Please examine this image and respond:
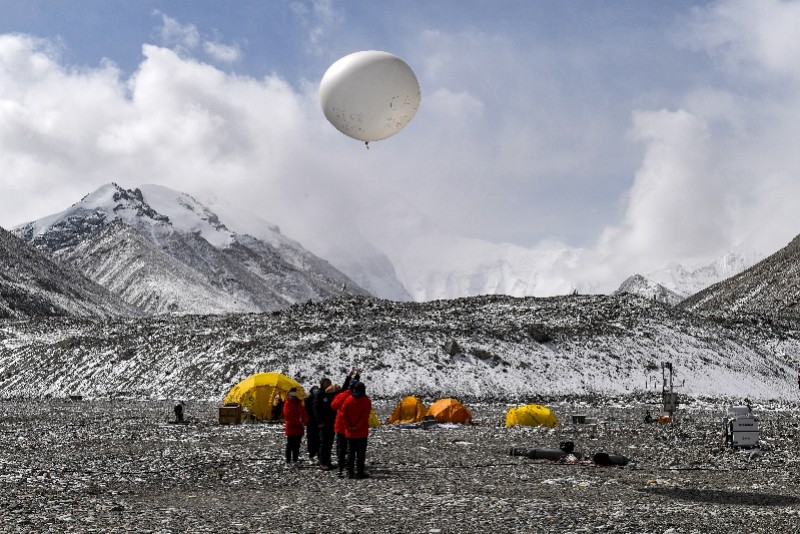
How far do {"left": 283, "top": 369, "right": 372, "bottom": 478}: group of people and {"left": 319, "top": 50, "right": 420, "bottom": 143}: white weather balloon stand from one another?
9826mm

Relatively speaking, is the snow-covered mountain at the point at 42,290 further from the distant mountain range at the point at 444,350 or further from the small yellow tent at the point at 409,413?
the small yellow tent at the point at 409,413

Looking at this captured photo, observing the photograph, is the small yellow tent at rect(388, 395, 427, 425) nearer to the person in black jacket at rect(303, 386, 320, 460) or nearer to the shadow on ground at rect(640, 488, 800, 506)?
the person in black jacket at rect(303, 386, 320, 460)

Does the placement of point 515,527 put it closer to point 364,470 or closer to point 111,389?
point 364,470

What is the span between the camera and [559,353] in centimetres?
6322

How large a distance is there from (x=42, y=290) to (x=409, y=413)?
143 metres

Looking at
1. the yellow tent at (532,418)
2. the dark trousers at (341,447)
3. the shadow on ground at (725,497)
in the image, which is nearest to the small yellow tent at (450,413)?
the yellow tent at (532,418)

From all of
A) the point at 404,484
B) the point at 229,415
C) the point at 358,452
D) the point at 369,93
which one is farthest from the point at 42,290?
the point at 404,484

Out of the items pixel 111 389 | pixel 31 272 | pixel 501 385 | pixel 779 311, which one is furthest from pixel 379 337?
pixel 31 272

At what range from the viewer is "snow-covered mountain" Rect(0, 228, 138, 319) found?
149 m

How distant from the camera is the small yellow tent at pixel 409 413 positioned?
3644 centimetres

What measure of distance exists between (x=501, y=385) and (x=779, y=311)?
7658 centimetres

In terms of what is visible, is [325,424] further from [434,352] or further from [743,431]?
[434,352]

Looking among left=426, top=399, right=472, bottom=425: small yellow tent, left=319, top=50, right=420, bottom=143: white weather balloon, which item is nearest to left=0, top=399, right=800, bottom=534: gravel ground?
left=426, top=399, right=472, bottom=425: small yellow tent

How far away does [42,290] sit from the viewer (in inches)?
6363
